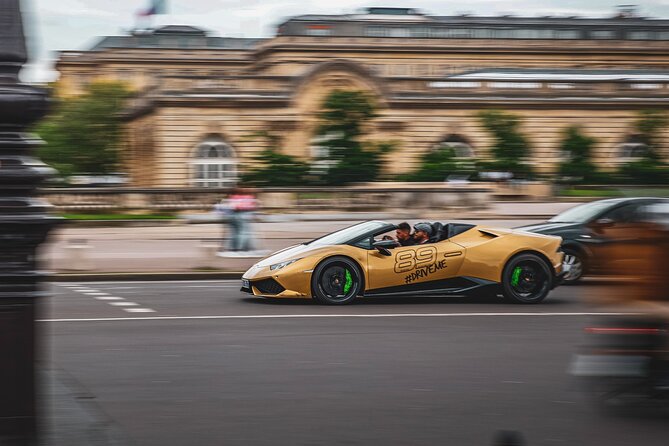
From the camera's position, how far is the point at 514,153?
5544 cm

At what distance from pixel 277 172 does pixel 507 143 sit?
1203 centimetres

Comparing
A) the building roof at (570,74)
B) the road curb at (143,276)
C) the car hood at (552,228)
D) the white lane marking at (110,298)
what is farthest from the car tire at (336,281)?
the building roof at (570,74)

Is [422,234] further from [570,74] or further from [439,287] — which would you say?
[570,74]

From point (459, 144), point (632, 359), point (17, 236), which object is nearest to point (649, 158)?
point (459, 144)

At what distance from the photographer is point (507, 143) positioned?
2180 inches

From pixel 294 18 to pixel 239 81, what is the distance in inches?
1078

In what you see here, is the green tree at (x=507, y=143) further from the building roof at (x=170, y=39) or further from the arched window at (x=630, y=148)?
the building roof at (x=170, y=39)

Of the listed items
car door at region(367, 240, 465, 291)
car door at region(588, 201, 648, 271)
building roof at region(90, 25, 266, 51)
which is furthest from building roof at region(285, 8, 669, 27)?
car door at region(588, 201, 648, 271)

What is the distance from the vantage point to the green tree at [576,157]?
56.8 meters

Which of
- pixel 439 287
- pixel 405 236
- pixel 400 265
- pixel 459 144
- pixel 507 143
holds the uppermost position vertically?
pixel 459 144

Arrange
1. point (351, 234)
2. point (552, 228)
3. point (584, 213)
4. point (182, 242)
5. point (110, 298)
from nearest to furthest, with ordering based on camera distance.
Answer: point (351, 234) < point (110, 298) < point (552, 228) < point (584, 213) < point (182, 242)

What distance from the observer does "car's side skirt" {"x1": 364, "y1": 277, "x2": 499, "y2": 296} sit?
47.6 feet

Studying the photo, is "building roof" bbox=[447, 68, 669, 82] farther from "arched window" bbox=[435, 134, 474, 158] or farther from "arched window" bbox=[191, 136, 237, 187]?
"arched window" bbox=[191, 136, 237, 187]

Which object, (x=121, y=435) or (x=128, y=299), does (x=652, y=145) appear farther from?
(x=121, y=435)
